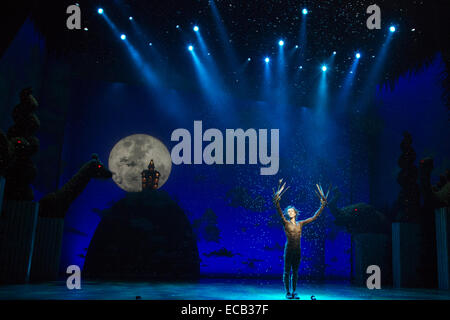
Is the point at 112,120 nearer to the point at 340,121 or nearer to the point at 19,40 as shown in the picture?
the point at 19,40

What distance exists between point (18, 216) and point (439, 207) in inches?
328

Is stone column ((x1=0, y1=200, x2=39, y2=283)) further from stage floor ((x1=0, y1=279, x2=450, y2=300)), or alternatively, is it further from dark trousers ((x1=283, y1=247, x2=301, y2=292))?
dark trousers ((x1=283, y1=247, x2=301, y2=292))

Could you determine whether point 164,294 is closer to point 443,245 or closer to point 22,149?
point 22,149

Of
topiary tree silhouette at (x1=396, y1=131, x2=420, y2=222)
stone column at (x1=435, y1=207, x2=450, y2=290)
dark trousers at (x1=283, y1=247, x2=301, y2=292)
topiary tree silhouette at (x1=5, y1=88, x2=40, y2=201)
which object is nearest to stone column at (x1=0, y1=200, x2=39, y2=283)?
topiary tree silhouette at (x1=5, y1=88, x2=40, y2=201)

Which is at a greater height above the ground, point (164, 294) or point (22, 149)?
point (22, 149)

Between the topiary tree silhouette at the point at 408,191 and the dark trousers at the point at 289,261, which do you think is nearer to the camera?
the dark trousers at the point at 289,261

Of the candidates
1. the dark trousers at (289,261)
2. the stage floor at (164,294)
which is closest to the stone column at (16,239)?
the stage floor at (164,294)

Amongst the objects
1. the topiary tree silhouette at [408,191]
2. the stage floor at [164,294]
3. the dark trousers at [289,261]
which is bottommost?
the stage floor at [164,294]

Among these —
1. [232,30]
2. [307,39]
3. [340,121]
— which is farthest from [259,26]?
[340,121]

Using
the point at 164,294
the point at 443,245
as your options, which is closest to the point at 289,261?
the point at 164,294

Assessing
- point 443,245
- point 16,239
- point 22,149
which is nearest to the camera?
point 16,239

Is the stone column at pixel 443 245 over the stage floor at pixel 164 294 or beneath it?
over

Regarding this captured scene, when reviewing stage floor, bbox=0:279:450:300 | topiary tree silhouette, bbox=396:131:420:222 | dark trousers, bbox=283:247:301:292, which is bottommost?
stage floor, bbox=0:279:450:300

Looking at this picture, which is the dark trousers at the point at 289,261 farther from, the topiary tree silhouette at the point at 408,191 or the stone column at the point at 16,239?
the stone column at the point at 16,239
